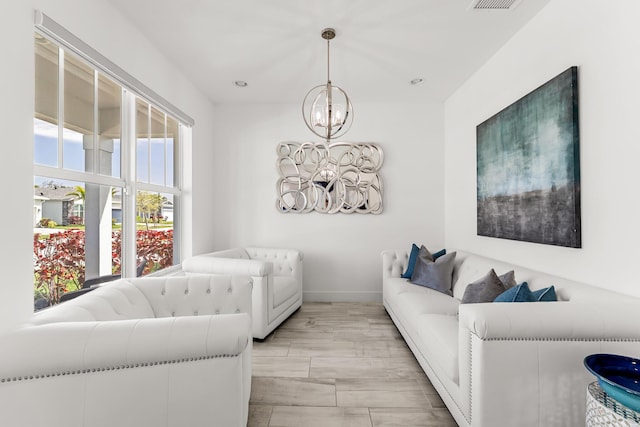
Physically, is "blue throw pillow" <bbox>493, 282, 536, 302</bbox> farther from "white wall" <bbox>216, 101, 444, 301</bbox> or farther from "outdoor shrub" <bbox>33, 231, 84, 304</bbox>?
"outdoor shrub" <bbox>33, 231, 84, 304</bbox>

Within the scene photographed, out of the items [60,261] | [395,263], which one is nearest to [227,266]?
[60,261]

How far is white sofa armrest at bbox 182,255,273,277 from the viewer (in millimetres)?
2900

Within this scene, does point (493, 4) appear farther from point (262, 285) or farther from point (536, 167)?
point (262, 285)

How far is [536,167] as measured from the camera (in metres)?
2.31

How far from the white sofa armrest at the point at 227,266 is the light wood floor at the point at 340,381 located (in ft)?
2.29

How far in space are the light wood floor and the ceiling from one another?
2.79 m

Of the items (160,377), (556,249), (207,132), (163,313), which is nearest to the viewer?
(160,377)

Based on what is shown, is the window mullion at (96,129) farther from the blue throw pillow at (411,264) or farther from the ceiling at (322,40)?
the blue throw pillow at (411,264)

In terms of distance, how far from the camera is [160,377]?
1128mm

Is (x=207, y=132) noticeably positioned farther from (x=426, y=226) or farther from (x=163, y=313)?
(x=426, y=226)

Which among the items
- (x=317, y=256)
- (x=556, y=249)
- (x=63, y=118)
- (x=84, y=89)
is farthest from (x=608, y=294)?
(x=84, y=89)

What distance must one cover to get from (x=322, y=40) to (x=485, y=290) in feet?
8.06

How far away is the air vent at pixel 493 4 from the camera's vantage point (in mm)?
2193

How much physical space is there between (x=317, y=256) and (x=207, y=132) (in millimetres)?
2270
